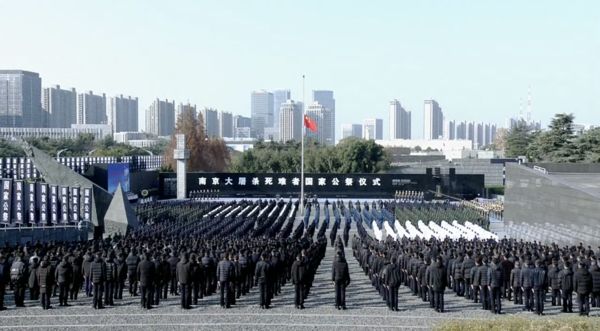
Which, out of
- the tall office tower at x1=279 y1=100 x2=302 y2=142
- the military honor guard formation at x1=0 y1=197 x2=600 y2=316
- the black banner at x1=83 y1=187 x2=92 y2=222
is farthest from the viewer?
the tall office tower at x1=279 y1=100 x2=302 y2=142

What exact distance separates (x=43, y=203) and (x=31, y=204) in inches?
20.8

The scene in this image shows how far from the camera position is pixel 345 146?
58.8m

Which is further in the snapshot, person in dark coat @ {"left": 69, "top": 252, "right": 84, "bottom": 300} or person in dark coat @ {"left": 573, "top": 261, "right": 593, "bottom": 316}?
person in dark coat @ {"left": 69, "top": 252, "right": 84, "bottom": 300}

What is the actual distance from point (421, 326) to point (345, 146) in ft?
157

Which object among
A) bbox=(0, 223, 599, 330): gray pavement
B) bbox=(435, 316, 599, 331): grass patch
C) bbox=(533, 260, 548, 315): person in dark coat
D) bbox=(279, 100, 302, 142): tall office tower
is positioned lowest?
bbox=(0, 223, 599, 330): gray pavement

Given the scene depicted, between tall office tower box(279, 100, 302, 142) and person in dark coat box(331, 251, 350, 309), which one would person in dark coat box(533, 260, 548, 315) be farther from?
tall office tower box(279, 100, 302, 142)

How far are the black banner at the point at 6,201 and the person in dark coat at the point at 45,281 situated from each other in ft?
34.2

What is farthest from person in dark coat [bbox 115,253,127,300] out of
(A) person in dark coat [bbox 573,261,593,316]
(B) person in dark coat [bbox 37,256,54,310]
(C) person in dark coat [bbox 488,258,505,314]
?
(A) person in dark coat [bbox 573,261,593,316]

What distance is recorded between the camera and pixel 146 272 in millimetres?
12414

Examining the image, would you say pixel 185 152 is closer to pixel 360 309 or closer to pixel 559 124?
pixel 559 124

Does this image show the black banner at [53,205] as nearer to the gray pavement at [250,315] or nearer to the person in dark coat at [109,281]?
the gray pavement at [250,315]

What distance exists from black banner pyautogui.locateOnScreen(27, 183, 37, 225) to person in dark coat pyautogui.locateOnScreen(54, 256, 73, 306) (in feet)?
35.9

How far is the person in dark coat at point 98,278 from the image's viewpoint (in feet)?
40.7

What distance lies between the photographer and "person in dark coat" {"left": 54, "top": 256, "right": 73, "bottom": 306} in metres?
12.4
